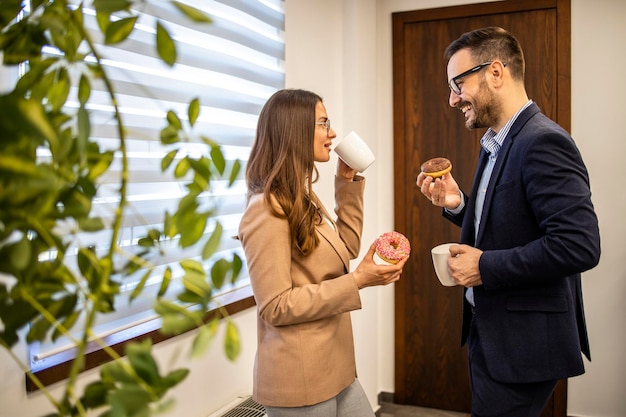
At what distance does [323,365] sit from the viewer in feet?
5.03

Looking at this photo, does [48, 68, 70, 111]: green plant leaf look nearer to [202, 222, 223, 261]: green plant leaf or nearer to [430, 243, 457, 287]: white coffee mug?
[202, 222, 223, 261]: green plant leaf

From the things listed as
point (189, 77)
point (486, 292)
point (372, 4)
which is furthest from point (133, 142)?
point (372, 4)

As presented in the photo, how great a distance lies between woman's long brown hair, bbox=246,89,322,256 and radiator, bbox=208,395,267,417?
2.51 feet

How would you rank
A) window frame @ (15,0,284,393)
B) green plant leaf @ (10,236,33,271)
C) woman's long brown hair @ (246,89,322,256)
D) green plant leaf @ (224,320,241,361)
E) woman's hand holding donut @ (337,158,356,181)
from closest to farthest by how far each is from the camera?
green plant leaf @ (10,236,33,271), green plant leaf @ (224,320,241,361), window frame @ (15,0,284,393), woman's long brown hair @ (246,89,322,256), woman's hand holding donut @ (337,158,356,181)

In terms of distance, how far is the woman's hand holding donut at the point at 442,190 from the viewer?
194 centimetres

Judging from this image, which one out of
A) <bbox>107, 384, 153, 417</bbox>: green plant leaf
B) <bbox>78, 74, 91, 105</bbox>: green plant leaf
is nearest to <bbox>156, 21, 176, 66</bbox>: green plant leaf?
<bbox>78, 74, 91, 105</bbox>: green plant leaf

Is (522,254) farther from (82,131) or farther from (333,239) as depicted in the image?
(82,131)

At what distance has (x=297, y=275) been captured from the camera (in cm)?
156

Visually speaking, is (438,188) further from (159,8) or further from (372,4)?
(372,4)

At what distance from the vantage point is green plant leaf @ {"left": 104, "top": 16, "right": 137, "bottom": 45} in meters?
0.59

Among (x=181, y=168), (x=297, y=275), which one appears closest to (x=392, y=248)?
(x=297, y=275)

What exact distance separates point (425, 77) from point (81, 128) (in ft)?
9.64

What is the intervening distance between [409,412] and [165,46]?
10.2 ft

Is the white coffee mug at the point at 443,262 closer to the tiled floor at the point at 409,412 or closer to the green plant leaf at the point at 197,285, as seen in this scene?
the green plant leaf at the point at 197,285
